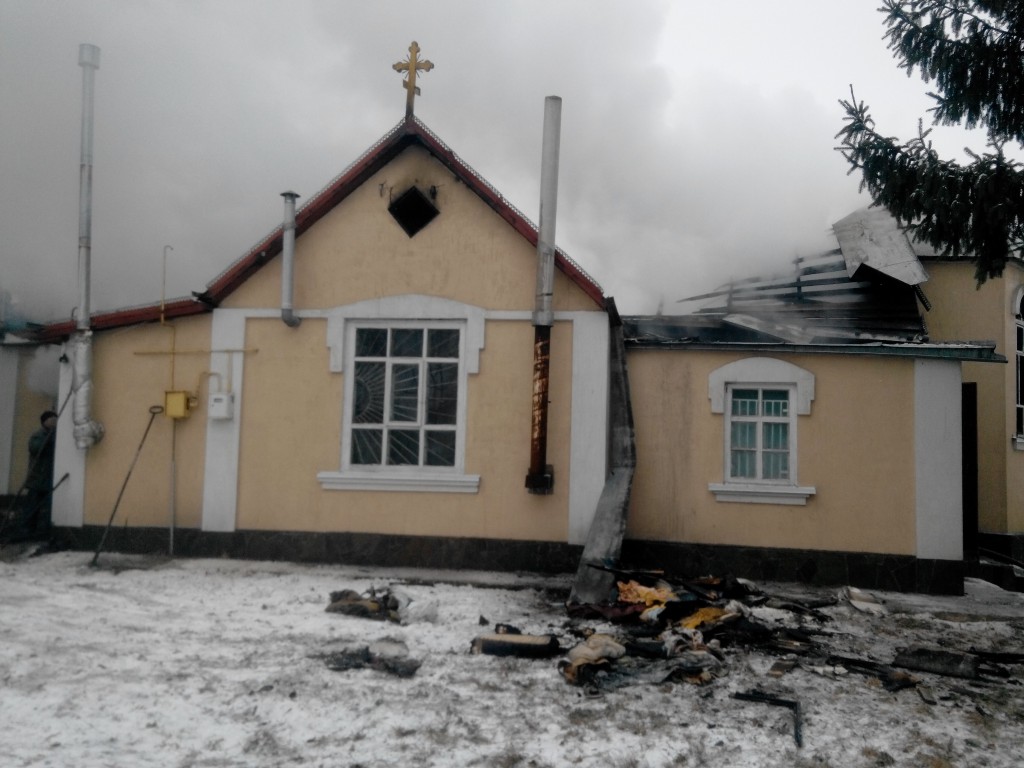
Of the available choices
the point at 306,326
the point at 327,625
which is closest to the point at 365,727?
the point at 327,625

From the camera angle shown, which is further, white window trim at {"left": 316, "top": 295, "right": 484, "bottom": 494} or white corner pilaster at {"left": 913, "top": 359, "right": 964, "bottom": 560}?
white window trim at {"left": 316, "top": 295, "right": 484, "bottom": 494}

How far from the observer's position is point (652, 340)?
9.48 meters

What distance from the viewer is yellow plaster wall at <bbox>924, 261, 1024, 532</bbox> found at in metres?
12.1

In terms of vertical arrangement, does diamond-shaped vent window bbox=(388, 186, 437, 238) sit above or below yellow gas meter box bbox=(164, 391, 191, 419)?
above

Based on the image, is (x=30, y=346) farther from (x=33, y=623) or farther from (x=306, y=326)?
(x=33, y=623)

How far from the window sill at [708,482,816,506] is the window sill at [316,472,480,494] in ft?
9.08

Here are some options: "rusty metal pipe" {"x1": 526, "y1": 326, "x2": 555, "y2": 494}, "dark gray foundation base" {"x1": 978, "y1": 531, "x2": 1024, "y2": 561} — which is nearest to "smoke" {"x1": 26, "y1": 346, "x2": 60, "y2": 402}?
"rusty metal pipe" {"x1": 526, "y1": 326, "x2": 555, "y2": 494}

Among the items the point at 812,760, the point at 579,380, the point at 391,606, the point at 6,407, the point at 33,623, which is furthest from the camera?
the point at 6,407

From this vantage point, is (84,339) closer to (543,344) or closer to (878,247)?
(543,344)

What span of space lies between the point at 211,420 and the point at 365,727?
5839mm

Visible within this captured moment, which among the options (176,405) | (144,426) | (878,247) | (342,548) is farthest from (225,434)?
(878,247)

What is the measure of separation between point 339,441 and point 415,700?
4823mm

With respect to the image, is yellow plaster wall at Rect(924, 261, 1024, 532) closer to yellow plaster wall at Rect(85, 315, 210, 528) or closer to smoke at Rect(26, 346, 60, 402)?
yellow plaster wall at Rect(85, 315, 210, 528)

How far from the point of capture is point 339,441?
922 cm
